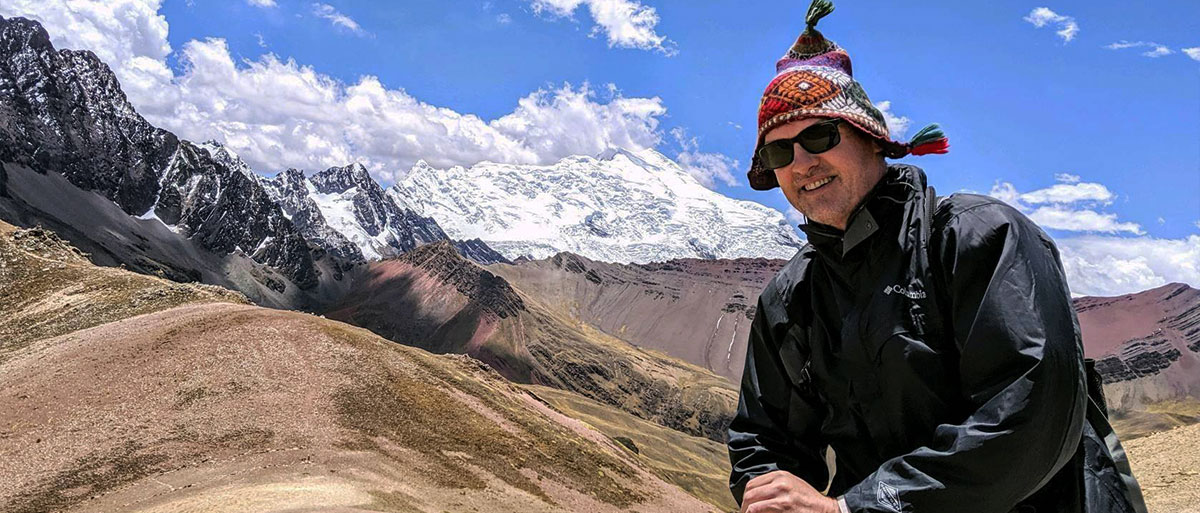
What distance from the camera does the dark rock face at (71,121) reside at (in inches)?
6299

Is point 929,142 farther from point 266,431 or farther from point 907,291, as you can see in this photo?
point 266,431

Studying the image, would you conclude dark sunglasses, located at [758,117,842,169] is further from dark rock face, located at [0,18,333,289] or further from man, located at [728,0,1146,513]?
dark rock face, located at [0,18,333,289]

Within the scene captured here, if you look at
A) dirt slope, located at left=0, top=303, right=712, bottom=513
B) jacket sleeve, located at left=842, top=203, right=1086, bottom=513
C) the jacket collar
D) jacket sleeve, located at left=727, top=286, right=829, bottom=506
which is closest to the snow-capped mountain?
dirt slope, located at left=0, top=303, right=712, bottom=513

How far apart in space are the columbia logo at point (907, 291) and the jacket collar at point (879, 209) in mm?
258

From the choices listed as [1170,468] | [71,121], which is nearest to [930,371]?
[1170,468]

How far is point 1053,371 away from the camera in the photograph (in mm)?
2676

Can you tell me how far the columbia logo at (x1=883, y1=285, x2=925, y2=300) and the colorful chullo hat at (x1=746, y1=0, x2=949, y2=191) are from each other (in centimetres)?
70

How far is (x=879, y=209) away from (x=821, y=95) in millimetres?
595

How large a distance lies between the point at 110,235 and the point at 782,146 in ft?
597

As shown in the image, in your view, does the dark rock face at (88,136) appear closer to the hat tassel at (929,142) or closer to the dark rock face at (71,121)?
the dark rock face at (71,121)

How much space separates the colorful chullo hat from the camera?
11.4ft

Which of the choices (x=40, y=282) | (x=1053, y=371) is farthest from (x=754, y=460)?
(x=40, y=282)

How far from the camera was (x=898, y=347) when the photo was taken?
3.15 metres

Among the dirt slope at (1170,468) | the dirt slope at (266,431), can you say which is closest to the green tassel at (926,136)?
the dirt slope at (266,431)
